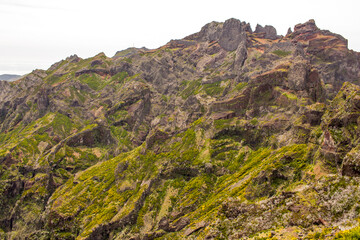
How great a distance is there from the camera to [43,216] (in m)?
182

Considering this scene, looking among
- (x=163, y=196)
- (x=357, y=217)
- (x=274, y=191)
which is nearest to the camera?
(x=357, y=217)

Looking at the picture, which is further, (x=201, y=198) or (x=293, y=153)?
(x=201, y=198)

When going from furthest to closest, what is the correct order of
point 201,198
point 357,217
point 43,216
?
1. point 43,216
2. point 201,198
3. point 357,217

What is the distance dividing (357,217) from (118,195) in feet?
516

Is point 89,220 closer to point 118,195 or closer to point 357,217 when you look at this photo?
point 118,195

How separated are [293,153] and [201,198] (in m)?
64.0

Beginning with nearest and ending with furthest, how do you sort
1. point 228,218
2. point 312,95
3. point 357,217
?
point 357,217 < point 228,218 < point 312,95

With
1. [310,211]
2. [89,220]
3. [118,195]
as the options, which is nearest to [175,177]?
[118,195]

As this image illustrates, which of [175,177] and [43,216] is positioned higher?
[175,177]

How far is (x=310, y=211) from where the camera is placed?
55344 millimetres

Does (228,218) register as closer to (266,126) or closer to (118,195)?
(266,126)

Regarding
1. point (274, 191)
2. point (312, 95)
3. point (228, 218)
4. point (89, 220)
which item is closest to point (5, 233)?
point (89, 220)

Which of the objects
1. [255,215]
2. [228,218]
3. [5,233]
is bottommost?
[5,233]

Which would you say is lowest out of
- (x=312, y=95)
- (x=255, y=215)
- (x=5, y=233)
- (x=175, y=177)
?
(x=5, y=233)
